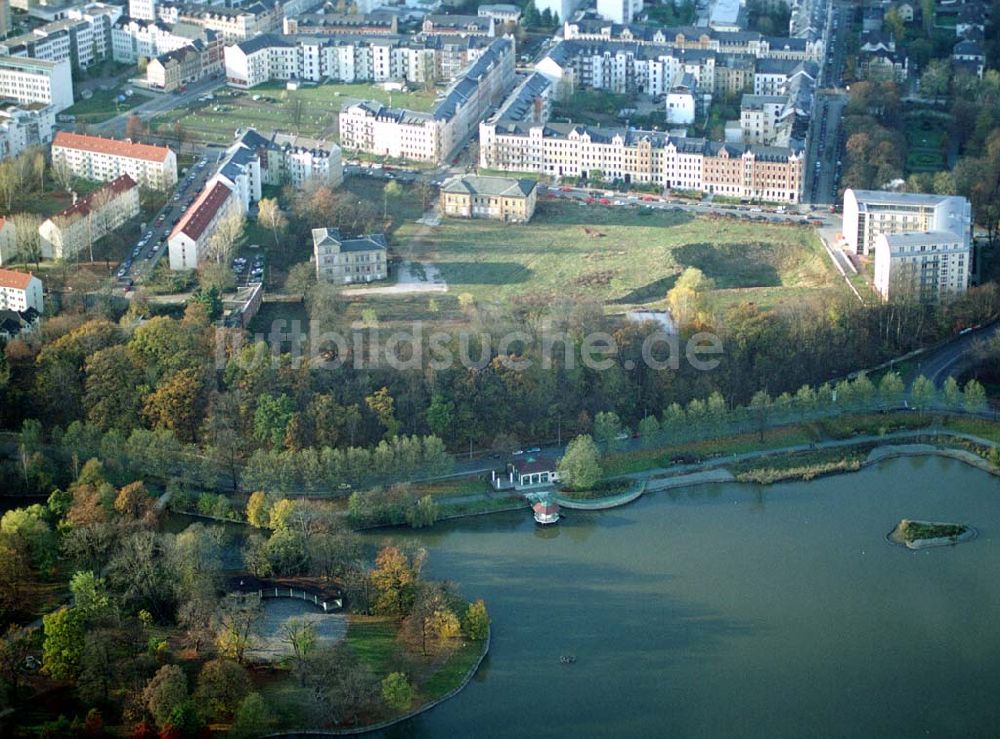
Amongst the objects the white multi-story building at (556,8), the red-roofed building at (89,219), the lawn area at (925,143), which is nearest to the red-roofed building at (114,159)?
the red-roofed building at (89,219)

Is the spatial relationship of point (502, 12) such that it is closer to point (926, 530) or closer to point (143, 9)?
point (143, 9)

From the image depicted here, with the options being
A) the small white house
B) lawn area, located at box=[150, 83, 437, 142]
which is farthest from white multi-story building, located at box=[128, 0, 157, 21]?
the small white house

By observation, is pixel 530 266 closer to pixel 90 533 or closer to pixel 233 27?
pixel 90 533

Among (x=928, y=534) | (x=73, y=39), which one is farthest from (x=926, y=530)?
(x=73, y=39)

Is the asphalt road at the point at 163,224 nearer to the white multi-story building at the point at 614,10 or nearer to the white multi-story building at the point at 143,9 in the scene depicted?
the white multi-story building at the point at 143,9

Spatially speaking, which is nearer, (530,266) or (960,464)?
(960,464)

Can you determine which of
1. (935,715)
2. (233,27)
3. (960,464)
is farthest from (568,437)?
(233,27)
